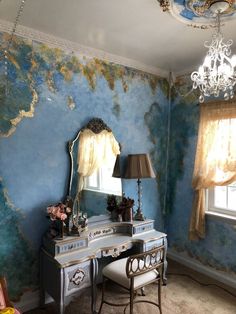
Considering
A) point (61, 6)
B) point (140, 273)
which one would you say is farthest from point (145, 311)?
point (61, 6)

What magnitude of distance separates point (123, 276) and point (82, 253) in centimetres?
43

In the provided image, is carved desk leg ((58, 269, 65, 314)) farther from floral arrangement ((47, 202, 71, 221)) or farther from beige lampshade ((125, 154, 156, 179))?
beige lampshade ((125, 154, 156, 179))

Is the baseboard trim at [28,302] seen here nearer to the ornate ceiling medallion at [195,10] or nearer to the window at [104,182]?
the window at [104,182]

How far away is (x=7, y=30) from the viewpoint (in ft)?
7.80

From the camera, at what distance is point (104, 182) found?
9.98 feet

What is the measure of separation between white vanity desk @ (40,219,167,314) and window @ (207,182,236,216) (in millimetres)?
900

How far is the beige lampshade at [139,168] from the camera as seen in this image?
117 inches

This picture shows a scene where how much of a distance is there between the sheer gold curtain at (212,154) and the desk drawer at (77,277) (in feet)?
5.37

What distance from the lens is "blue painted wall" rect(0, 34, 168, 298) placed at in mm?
2416

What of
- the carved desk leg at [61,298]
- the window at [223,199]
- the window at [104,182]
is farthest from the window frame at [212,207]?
the carved desk leg at [61,298]

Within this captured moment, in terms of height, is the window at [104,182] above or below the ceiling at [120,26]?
below

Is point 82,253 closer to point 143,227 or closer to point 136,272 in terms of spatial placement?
point 136,272

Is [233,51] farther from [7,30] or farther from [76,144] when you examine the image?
[7,30]

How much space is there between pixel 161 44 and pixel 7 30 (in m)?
1.54
